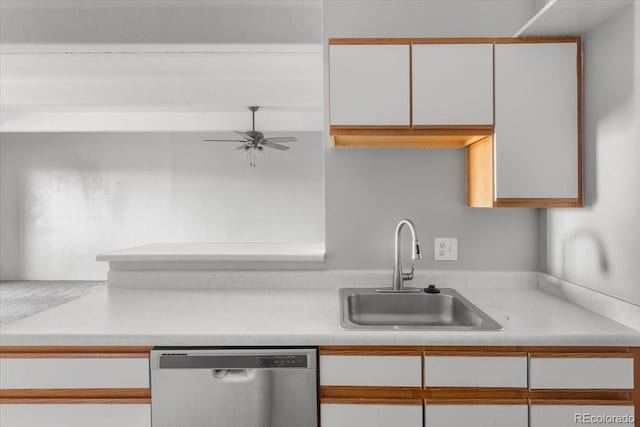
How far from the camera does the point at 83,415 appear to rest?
4.41ft

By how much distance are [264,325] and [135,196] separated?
6000mm

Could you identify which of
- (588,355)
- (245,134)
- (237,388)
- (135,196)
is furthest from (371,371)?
(135,196)

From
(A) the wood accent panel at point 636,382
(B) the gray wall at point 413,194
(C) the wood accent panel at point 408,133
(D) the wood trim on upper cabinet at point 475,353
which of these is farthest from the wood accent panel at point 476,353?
(C) the wood accent panel at point 408,133

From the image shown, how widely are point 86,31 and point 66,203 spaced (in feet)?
16.1

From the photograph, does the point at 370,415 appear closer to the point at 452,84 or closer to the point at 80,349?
the point at 80,349

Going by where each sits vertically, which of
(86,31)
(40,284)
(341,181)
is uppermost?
(86,31)

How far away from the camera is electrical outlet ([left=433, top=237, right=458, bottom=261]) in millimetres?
2029

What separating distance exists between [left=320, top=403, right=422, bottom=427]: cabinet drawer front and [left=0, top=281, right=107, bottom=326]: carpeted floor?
17.0 feet

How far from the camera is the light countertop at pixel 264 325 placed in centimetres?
133

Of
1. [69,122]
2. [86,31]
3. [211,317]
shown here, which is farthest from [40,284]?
[211,317]

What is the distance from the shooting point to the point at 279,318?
1.52m

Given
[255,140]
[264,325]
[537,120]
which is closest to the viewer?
[264,325]

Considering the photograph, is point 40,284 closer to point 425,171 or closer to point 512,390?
point 425,171

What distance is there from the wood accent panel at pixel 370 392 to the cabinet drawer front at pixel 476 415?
65mm
